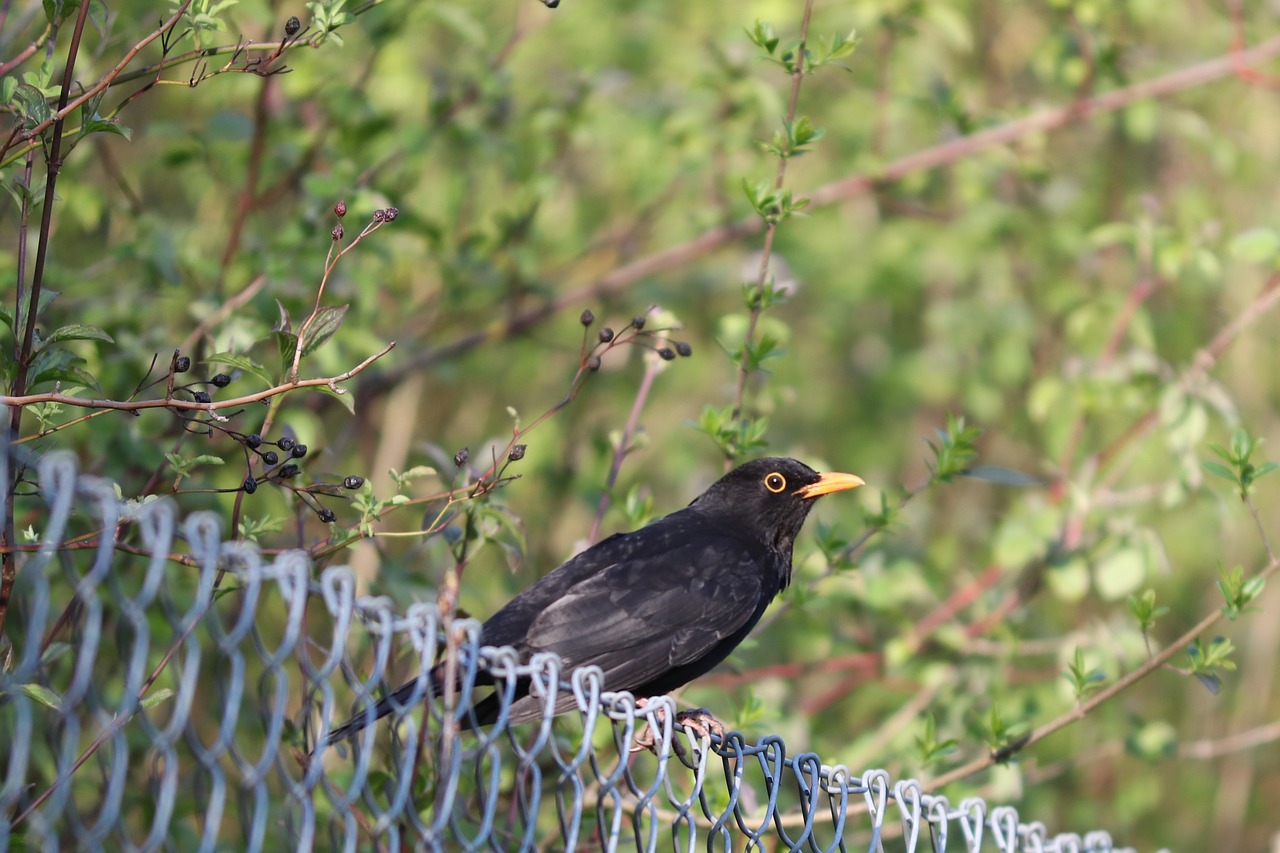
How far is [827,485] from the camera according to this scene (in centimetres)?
480

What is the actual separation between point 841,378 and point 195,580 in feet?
17.6

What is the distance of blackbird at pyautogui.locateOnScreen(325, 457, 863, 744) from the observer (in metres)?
3.93

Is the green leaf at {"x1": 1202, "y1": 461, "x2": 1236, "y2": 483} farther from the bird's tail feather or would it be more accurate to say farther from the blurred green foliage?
the bird's tail feather

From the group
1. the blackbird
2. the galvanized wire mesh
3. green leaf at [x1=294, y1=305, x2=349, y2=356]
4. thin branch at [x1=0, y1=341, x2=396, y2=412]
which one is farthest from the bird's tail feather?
green leaf at [x1=294, y1=305, x2=349, y2=356]

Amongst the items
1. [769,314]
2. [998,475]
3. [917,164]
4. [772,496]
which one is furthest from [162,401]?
[769,314]

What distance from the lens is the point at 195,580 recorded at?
492cm

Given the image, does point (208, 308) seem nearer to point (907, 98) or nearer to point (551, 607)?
point (551, 607)

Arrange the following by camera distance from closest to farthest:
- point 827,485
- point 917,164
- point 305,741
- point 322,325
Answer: point 305,741
point 322,325
point 827,485
point 917,164

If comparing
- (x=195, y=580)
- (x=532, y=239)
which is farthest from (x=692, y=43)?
(x=195, y=580)

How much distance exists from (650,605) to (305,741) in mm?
1875

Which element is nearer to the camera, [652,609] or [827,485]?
[652,609]

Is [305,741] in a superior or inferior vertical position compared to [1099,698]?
inferior

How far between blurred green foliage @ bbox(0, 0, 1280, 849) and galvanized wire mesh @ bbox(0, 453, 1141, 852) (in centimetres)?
42

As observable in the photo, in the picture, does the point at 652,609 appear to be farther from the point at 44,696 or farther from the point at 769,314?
the point at 769,314
